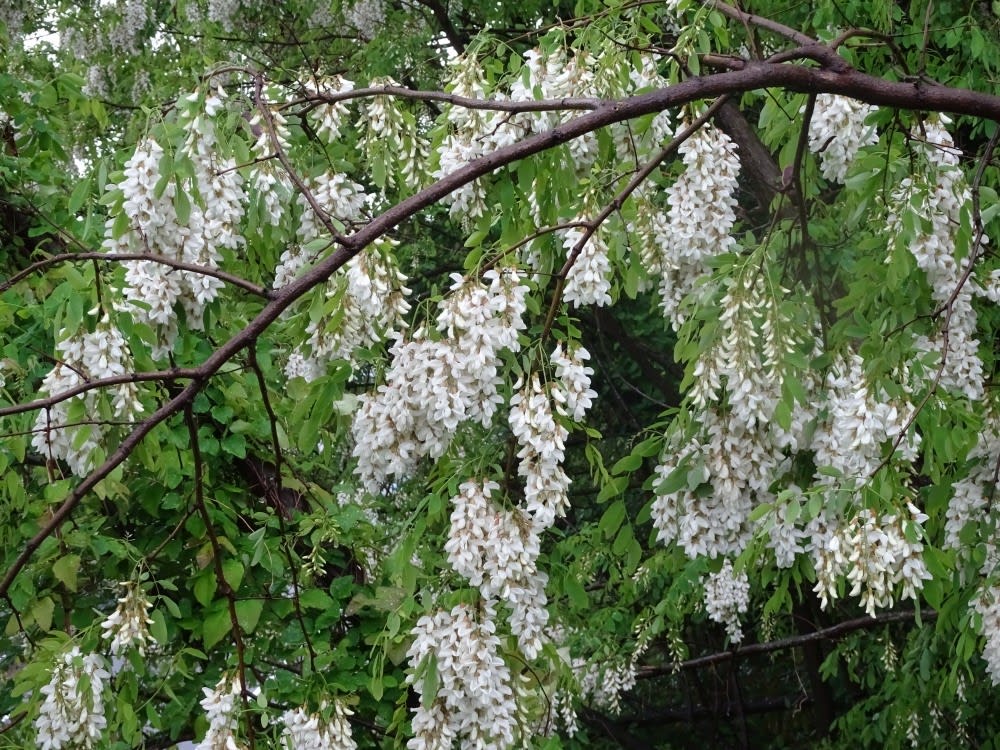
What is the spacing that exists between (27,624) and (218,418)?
855mm

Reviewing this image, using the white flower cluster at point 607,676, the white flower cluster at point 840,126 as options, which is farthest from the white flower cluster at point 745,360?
the white flower cluster at point 607,676

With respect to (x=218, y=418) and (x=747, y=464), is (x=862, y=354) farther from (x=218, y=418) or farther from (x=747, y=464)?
(x=218, y=418)

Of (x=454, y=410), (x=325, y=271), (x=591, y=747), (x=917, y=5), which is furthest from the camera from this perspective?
(x=591, y=747)

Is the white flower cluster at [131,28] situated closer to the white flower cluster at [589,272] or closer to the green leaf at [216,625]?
the green leaf at [216,625]

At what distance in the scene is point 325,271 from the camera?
223 cm

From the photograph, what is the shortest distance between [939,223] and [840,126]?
0.45m

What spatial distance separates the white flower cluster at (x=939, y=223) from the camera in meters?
2.97

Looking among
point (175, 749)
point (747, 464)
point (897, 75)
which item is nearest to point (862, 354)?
point (747, 464)

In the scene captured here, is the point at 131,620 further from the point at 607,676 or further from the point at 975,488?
the point at 607,676

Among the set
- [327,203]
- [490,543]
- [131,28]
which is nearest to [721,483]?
[490,543]

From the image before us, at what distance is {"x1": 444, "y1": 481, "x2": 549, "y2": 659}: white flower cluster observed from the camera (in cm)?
260

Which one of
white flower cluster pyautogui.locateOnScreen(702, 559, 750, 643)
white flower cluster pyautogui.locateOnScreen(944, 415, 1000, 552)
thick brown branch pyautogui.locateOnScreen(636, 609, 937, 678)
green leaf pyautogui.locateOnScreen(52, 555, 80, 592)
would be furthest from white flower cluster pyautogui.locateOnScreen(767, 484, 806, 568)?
white flower cluster pyautogui.locateOnScreen(702, 559, 750, 643)

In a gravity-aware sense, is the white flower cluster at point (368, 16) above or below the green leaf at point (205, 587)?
above

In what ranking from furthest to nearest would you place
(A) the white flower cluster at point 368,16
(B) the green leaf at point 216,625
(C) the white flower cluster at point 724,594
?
(A) the white flower cluster at point 368,16, (C) the white flower cluster at point 724,594, (B) the green leaf at point 216,625
